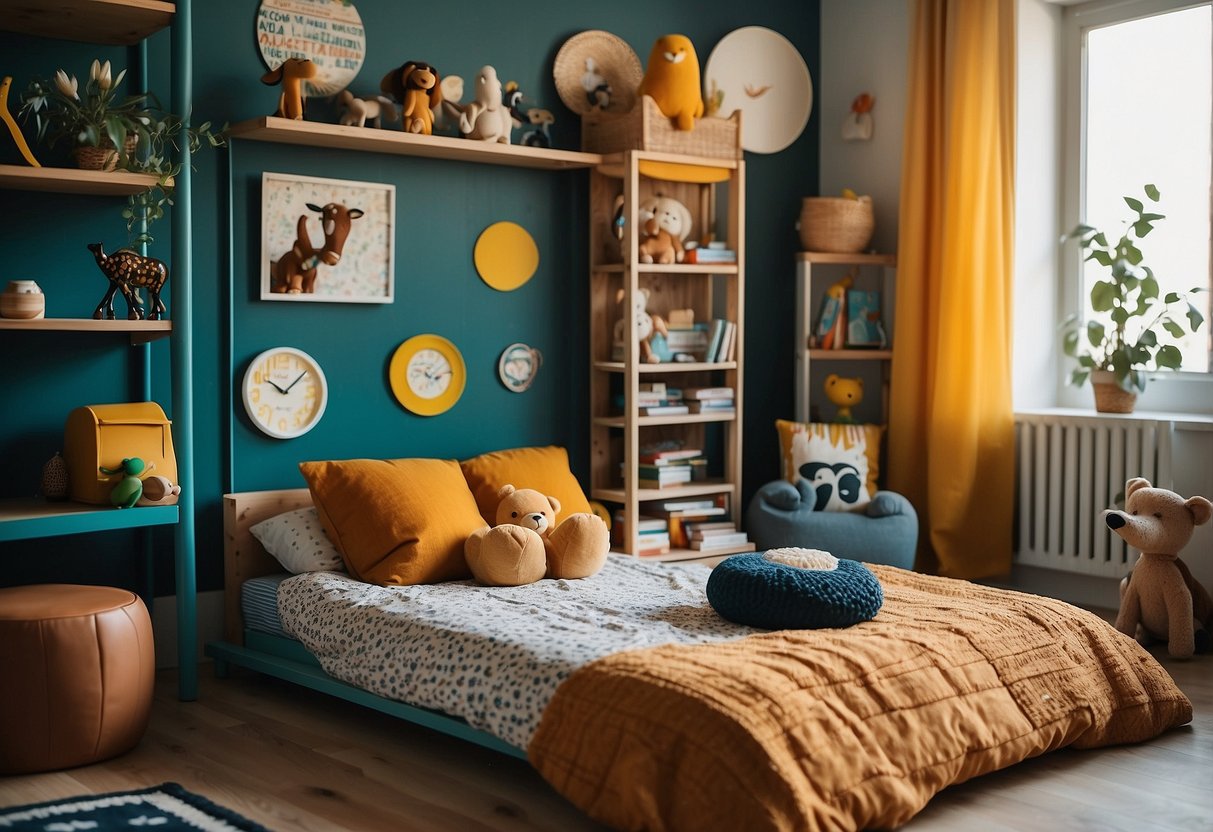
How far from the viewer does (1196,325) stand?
13.8ft

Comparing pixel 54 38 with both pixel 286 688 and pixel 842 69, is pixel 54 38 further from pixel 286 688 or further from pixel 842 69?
pixel 842 69

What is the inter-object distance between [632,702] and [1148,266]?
2.90m

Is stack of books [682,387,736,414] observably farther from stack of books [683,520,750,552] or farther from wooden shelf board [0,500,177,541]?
wooden shelf board [0,500,177,541]

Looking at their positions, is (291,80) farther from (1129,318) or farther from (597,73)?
(1129,318)

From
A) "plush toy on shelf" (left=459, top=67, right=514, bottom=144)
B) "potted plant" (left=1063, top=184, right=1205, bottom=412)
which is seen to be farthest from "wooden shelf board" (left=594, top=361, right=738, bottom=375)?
"potted plant" (left=1063, top=184, right=1205, bottom=412)

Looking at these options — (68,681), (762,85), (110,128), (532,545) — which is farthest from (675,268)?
(68,681)

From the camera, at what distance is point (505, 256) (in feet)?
14.0

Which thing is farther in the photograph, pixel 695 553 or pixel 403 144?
pixel 695 553

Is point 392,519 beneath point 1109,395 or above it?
beneath

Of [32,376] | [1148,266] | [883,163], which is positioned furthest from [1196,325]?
[32,376]

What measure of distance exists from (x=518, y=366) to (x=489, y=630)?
1574mm

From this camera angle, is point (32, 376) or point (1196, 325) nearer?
point (32, 376)

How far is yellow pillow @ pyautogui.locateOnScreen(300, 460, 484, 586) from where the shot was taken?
11.4 ft

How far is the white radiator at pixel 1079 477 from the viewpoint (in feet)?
13.8
